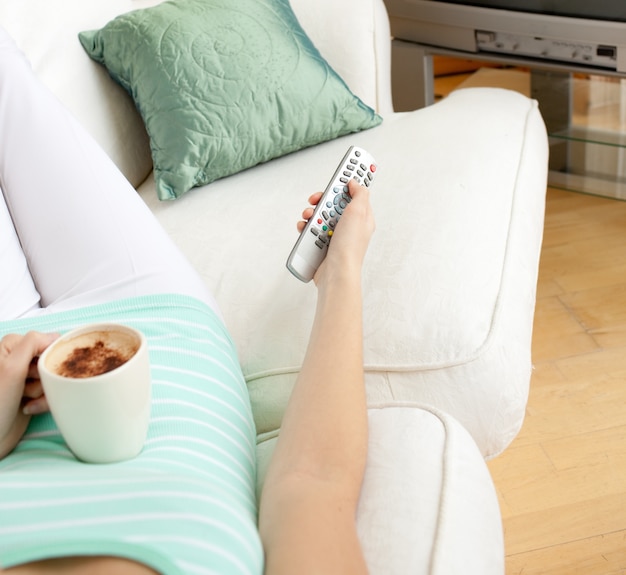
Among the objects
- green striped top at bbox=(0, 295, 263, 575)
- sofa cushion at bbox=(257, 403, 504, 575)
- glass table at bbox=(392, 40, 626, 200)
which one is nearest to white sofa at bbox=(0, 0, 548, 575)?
sofa cushion at bbox=(257, 403, 504, 575)

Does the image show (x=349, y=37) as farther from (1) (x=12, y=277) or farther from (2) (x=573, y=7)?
(1) (x=12, y=277)

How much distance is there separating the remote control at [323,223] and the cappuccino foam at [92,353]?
453 millimetres

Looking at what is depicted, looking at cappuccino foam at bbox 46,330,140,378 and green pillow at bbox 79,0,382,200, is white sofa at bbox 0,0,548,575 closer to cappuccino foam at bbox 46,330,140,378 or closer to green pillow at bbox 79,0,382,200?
green pillow at bbox 79,0,382,200

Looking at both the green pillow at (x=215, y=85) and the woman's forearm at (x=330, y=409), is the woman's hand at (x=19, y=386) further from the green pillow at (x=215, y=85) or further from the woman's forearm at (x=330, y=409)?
the green pillow at (x=215, y=85)

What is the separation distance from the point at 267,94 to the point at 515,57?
0.84 metres

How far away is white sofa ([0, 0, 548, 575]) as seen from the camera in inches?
33.4

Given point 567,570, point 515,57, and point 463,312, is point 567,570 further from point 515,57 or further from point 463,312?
point 515,57

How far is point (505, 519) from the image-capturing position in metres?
1.36

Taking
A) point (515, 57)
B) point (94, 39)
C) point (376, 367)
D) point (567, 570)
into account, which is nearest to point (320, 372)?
point (376, 367)

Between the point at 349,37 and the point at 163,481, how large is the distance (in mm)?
1188

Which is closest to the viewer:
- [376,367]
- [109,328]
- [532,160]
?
[109,328]

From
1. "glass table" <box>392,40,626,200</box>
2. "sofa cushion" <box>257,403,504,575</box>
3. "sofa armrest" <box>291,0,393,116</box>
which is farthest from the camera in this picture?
"glass table" <box>392,40,626,200</box>

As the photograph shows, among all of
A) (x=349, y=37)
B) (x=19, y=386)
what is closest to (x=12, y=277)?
(x=19, y=386)

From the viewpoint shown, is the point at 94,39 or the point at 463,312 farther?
the point at 94,39
